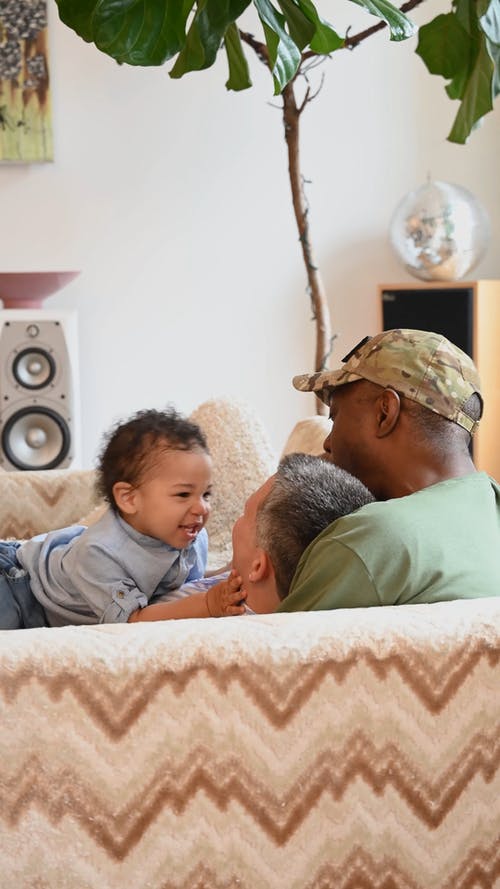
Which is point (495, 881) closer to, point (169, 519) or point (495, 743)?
point (495, 743)

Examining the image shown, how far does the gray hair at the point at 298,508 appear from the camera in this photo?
1415 mm

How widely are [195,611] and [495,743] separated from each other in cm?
65

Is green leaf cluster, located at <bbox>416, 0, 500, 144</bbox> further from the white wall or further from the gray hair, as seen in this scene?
the white wall

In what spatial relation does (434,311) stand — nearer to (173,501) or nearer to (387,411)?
(173,501)

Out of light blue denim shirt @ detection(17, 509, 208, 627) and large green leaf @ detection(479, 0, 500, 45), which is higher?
large green leaf @ detection(479, 0, 500, 45)

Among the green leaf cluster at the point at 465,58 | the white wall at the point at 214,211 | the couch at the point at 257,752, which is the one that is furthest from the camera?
the white wall at the point at 214,211

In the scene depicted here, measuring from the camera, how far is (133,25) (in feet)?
5.28

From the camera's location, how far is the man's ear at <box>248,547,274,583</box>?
1461mm

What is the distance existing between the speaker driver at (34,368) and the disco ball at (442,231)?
1.33 meters

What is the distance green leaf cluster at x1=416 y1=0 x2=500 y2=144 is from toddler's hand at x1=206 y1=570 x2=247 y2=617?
33.3 inches

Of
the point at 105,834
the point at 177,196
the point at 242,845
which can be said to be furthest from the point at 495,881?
the point at 177,196

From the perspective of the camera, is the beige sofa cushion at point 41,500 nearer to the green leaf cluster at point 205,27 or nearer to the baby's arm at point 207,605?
the baby's arm at point 207,605

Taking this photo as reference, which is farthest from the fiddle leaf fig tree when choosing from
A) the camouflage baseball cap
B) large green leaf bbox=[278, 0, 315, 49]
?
the camouflage baseball cap

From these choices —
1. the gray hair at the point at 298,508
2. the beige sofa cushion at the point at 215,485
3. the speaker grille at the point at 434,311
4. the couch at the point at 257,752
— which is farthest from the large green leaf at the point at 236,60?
the speaker grille at the point at 434,311
